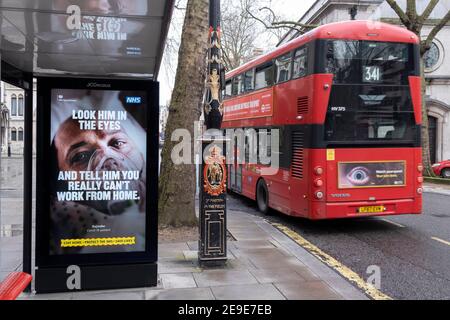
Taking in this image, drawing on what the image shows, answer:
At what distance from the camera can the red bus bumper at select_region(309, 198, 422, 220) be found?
852 cm

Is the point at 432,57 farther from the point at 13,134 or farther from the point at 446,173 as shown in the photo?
the point at 13,134

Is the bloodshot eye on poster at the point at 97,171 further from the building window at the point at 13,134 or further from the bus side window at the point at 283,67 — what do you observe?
the building window at the point at 13,134

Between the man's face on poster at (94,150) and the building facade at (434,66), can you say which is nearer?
the man's face on poster at (94,150)

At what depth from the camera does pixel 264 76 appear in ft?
36.8

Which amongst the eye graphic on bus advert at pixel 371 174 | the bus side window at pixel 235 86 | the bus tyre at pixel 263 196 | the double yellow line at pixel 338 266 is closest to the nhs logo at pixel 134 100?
the double yellow line at pixel 338 266

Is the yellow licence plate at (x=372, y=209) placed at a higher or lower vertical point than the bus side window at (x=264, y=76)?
lower

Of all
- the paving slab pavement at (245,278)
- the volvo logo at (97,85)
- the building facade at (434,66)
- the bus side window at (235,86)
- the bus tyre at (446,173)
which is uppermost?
the building facade at (434,66)

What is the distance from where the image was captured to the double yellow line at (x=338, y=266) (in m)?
5.30

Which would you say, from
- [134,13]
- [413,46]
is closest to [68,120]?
[134,13]

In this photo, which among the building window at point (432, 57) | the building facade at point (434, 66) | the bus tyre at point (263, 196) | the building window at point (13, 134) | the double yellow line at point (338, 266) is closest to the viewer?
the double yellow line at point (338, 266)

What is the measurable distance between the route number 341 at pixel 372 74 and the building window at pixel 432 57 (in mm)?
23887

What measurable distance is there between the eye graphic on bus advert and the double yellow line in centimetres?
128

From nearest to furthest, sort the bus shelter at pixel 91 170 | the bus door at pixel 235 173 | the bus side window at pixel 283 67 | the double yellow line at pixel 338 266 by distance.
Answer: the bus shelter at pixel 91 170 < the double yellow line at pixel 338 266 < the bus side window at pixel 283 67 < the bus door at pixel 235 173

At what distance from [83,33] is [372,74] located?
598 centimetres
